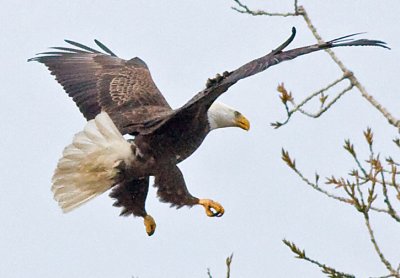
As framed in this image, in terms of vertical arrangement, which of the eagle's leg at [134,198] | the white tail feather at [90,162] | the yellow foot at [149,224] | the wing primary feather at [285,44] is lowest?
the yellow foot at [149,224]

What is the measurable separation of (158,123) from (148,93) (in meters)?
0.82

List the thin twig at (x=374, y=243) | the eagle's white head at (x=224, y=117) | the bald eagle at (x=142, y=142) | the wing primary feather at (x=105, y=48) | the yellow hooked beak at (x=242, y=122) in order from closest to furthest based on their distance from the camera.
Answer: the thin twig at (x=374, y=243) < the bald eagle at (x=142, y=142) < the eagle's white head at (x=224, y=117) < the yellow hooked beak at (x=242, y=122) < the wing primary feather at (x=105, y=48)

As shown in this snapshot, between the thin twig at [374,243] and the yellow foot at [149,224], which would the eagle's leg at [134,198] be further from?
the thin twig at [374,243]

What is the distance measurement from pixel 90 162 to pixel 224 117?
0.89 meters

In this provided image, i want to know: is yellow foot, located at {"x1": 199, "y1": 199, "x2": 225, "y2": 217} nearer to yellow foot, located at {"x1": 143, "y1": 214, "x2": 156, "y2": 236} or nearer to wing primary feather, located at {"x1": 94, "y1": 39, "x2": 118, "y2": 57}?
yellow foot, located at {"x1": 143, "y1": 214, "x2": 156, "y2": 236}

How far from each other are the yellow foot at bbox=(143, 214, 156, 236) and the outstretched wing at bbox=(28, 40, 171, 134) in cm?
56

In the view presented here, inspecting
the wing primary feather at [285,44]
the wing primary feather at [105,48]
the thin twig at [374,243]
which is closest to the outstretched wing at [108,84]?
the wing primary feather at [105,48]

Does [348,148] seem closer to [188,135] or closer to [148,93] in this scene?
[188,135]

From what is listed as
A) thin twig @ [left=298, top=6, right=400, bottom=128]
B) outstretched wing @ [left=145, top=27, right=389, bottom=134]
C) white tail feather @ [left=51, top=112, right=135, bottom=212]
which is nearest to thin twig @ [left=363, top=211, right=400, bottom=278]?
thin twig @ [left=298, top=6, right=400, bottom=128]

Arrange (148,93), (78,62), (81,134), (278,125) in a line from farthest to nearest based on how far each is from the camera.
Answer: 1. (78,62)
2. (148,93)
3. (81,134)
4. (278,125)

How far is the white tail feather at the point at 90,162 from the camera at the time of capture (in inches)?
202

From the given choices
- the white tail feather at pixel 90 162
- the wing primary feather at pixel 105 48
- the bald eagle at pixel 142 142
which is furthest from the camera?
the wing primary feather at pixel 105 48

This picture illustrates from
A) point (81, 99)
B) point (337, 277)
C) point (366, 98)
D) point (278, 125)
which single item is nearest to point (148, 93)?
point (81, 99)

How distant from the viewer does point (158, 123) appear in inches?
209
